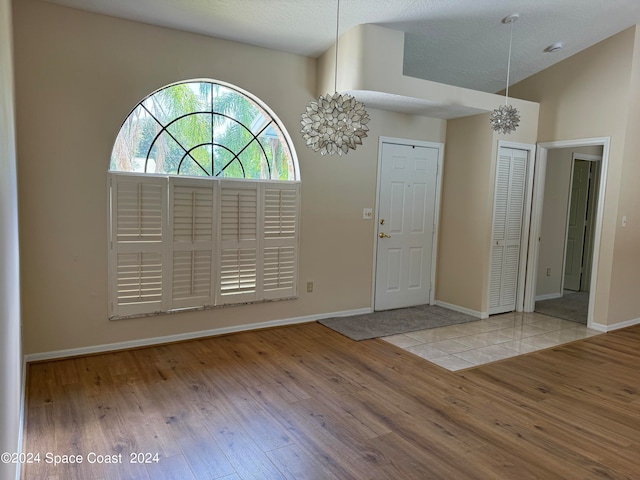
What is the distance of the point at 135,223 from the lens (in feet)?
12.0

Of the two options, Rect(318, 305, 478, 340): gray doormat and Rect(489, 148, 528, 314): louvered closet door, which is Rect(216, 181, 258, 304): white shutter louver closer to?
Rect(318, 305, 478, 340): gray doormat

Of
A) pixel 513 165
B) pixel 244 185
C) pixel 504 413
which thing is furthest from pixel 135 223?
pixel 513 165

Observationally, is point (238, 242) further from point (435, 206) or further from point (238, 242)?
point (435, 206)

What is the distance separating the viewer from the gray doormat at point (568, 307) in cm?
538

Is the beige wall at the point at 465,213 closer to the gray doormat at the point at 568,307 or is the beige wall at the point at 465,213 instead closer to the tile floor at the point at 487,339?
the tile floor at the point at 487,339

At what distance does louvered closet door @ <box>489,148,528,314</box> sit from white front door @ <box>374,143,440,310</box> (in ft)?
2.50

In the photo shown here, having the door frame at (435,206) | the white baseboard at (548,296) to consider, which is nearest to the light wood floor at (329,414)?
the door frame at (435,206)

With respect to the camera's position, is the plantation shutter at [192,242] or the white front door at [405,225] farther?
the white front door at [405,225]

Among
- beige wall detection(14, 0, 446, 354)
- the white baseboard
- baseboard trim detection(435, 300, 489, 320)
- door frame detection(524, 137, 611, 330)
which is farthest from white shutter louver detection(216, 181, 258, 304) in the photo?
the white baseboard

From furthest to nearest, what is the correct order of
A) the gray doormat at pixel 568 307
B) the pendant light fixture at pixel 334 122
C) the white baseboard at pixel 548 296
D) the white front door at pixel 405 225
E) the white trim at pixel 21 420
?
the white baseboard at pixel 548 296 → the gray doormat at pixel 568 307 → the white front door at pixel 405 225 → the pendant light fixture at pixel 334 122 → the white trim at pixel 21 420

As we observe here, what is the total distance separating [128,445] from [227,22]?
325cm

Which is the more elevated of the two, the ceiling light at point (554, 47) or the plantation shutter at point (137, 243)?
the ceiling light at point (554, 47)

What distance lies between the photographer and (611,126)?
4.59m

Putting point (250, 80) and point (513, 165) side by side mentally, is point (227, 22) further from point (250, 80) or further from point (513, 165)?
point (513, 165)
